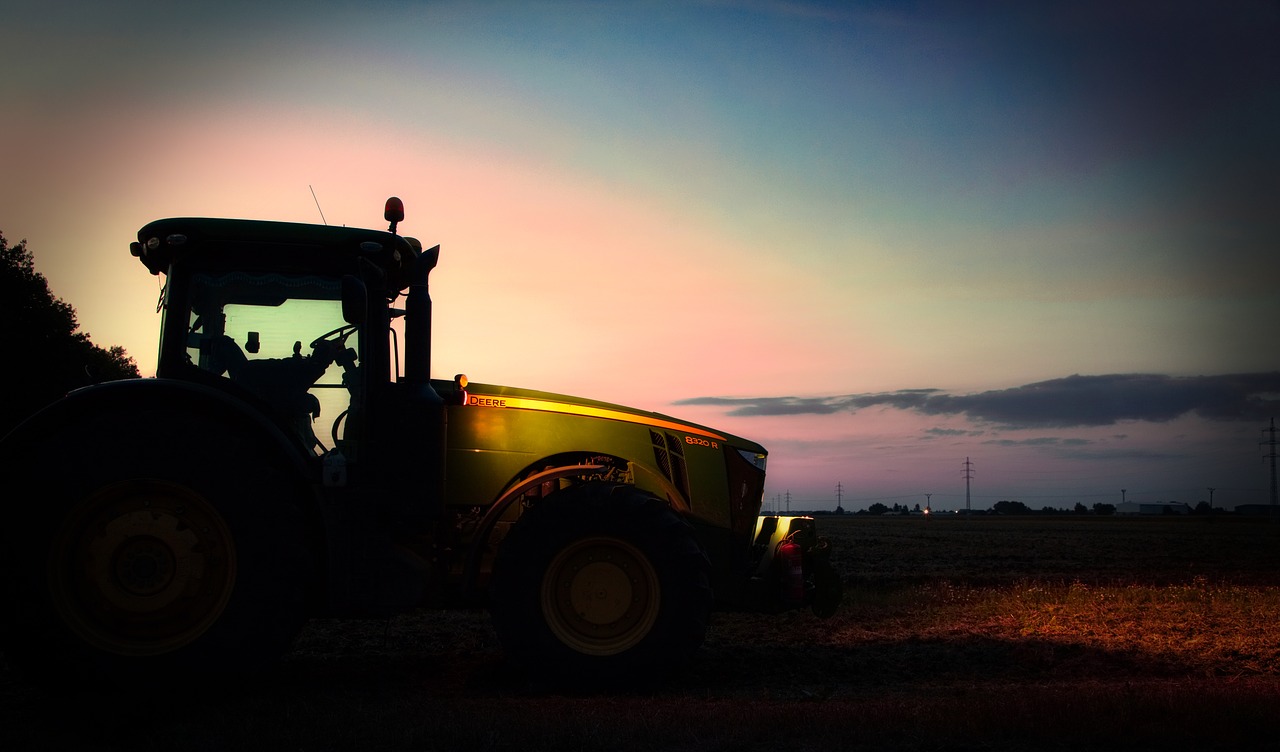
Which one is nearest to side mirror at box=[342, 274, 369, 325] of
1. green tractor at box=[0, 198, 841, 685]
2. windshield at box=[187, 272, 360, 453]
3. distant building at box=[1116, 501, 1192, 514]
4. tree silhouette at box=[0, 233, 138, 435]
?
green tractor at box=[0, 198, 841, 685]

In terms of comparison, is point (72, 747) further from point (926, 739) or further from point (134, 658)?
point (926, 739)

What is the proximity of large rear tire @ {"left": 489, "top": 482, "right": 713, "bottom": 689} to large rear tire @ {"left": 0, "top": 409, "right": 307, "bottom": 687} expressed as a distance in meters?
1.42

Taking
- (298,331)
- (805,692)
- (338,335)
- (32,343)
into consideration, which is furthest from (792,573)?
(32,343)

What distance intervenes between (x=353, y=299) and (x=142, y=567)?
2026 mm

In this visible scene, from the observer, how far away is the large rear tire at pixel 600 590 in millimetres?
6527

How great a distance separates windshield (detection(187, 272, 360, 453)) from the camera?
6.48 m

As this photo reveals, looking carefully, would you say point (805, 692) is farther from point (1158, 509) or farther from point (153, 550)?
point (1158, 509)

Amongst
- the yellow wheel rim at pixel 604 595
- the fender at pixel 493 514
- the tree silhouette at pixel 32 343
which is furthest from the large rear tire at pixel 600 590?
the tree silhouette at pixel 32 343

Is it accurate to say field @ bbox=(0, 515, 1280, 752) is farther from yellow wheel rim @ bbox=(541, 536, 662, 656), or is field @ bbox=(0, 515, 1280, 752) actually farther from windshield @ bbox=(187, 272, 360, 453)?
windshield @ bbox=(187, 272, 360, 453)

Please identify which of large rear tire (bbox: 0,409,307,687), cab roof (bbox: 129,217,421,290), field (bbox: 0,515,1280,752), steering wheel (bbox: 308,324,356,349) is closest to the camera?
field (bbox: 0,515,1280,752)

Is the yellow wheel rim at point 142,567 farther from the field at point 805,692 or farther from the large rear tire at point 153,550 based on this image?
the field at point 805,692

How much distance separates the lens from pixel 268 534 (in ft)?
19.6

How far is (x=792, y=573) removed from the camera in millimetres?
7539

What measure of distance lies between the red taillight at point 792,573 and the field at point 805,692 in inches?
27.2
